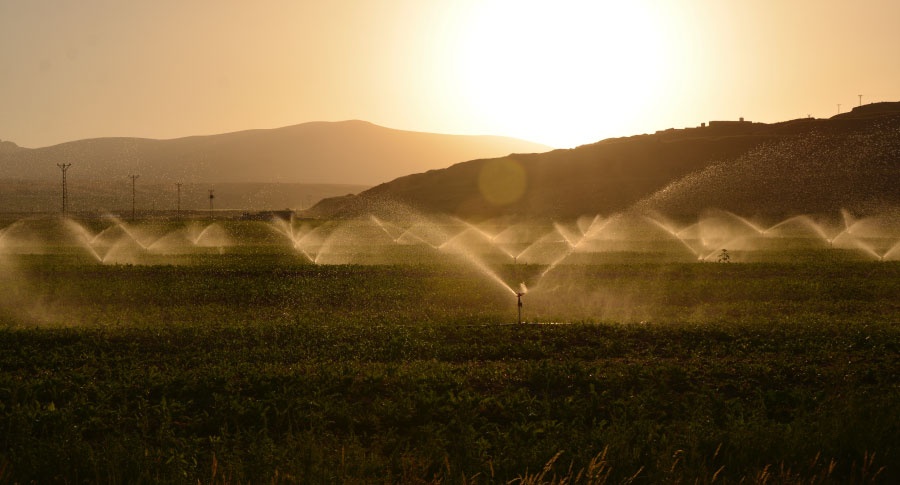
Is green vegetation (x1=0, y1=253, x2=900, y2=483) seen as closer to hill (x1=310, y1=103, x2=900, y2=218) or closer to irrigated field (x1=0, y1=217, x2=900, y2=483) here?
irrigated field (x1=0, y1=217, x2=900, y2=483)

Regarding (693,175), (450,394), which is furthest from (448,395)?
(693,175)

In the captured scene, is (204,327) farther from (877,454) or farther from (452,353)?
(877,454)

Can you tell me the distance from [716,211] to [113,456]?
9642 cm

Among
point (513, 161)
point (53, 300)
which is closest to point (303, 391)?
point (53, 300)

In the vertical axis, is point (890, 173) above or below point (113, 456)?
above

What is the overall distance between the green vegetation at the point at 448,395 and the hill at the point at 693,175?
277ft

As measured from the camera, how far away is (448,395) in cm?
1138

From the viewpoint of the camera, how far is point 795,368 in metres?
13.0

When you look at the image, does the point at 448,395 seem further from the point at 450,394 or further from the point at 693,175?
the point at 693,175

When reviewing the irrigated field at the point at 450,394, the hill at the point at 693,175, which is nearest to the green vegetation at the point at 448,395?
the irrigated field at the point at 450,394

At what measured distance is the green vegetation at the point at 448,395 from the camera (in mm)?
8742

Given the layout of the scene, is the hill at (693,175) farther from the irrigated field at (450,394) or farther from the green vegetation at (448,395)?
the green vegetation at (448,395)

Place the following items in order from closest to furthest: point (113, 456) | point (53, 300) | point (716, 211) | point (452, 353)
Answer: point (113, 456)
point (452, 353)
point (53, 300)
point (716, 211)

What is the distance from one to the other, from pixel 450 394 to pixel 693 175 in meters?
114
